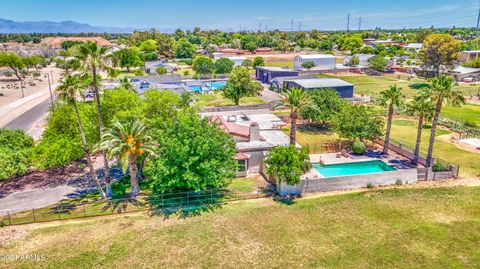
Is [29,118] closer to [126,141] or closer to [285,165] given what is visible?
[126,141]

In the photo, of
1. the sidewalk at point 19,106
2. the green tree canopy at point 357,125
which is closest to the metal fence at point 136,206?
the green tree canopy at point 357,125

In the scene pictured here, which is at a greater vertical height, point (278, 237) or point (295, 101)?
point (295, 101)

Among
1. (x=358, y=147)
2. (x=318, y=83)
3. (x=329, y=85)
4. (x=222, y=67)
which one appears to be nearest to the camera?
(x=358, y=147)

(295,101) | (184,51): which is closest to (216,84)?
(295,101)

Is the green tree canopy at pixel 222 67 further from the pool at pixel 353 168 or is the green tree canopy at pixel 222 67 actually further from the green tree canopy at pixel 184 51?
the pool at pixel 353 168

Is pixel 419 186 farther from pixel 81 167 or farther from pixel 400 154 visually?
pixel 81 167

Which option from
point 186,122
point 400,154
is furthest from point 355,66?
point 186,122
